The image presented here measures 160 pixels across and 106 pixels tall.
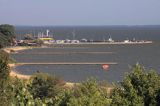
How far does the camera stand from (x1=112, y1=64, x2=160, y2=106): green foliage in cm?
2572

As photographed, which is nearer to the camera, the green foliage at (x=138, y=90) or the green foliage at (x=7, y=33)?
the green foliage at (x=138, y=90)

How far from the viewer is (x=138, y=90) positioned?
2636 centimetres

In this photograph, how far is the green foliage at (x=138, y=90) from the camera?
2572cm

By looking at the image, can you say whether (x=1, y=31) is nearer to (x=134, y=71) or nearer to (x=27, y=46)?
(x=27, y=46)

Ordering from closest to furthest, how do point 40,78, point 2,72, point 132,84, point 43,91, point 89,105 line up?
point 89,105
point 132,84
point 2,72
point 43,91
point 40,78

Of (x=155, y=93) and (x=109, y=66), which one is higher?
(x=155, y=93)

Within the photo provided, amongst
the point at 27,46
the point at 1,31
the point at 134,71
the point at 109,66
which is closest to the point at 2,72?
the point at 134,71

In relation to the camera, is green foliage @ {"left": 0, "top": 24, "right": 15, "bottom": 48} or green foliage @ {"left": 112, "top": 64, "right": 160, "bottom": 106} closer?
green foliage @ {"left": 112, "top": 64, "right": 160, "bottom": 106}

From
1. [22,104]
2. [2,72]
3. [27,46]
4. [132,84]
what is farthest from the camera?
[27,46]

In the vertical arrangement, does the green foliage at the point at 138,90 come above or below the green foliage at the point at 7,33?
above

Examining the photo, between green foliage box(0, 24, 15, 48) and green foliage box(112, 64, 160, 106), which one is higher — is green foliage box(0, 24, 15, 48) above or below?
below

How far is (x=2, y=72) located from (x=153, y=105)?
16.7 metres

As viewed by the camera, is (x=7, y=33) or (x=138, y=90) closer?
(x=138, y=90)

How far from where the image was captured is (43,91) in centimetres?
5081
